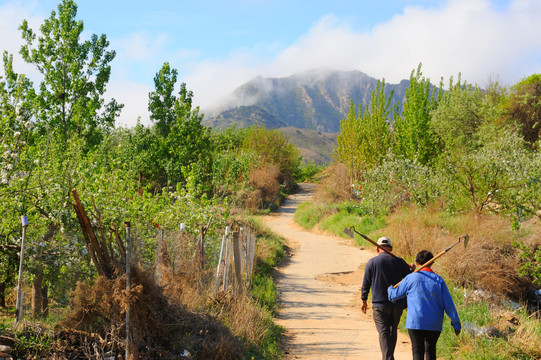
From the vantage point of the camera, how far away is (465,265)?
36.6ft

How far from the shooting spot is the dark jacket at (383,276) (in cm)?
632

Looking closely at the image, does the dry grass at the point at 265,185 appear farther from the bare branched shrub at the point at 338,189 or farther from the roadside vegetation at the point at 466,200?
the roadside vegetation at the point at 466,200

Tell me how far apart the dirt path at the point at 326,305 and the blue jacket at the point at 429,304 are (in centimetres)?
247

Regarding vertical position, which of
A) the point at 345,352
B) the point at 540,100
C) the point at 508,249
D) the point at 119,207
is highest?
the point at 540,100

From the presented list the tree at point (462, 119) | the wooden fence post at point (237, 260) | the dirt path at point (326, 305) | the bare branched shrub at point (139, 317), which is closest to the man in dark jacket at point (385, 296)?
the dirt path at point (326, 305)

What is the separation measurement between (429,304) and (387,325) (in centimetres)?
110

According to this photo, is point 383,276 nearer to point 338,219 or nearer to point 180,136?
point 180,136

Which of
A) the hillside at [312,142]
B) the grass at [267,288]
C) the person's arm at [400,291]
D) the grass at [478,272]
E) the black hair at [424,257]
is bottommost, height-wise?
the grass at [267,288]

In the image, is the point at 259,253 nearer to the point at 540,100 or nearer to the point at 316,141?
the point at 540,100

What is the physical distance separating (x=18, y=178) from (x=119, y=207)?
5.25 feet

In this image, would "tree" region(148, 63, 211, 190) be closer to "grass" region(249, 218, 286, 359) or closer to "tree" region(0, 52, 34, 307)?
"grass" region(249, 218, 286, 359)

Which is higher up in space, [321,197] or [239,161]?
[239,161]

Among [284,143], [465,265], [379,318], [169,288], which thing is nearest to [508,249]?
[465,265]

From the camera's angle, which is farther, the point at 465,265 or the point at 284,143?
the point at 284,143
